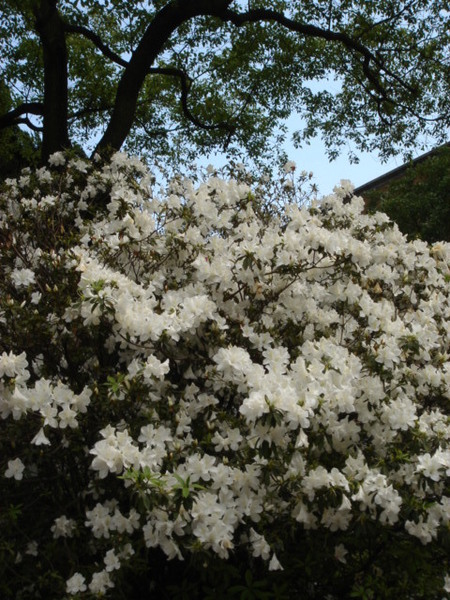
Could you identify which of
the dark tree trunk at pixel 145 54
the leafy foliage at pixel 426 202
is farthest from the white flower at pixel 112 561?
the leafy foliage at pixel 426 202

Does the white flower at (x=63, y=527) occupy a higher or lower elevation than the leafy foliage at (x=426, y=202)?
lower

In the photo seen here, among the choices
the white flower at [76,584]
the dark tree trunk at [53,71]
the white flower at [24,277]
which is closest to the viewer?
the white flower at [76,584]

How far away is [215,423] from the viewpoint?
300 centimetres

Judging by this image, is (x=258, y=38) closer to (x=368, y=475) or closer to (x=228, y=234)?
(x=228, y=234)

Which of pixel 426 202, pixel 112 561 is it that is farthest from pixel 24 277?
pixel 426 202

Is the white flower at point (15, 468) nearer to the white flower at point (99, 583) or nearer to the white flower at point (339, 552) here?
the white flower at point (99, 583)

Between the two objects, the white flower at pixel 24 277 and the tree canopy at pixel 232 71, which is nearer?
the white flower at pixel 24 277

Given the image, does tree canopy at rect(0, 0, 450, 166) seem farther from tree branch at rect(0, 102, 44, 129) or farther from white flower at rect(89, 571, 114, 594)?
white flower at rect(89, 571, 114, 594)

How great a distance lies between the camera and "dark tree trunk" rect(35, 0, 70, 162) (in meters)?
7.30

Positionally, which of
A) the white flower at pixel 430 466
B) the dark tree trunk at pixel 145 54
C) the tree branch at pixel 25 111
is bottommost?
the white flower at pixel 430 466

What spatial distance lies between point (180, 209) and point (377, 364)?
150cm

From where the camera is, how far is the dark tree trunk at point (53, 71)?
7305 millimetres

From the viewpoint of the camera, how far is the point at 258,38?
31.4 ft

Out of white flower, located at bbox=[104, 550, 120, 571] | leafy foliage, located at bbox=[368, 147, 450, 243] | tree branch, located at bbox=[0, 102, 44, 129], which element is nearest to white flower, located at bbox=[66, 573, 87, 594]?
white flower, located at bbox=[104, 550, 120, 571]
